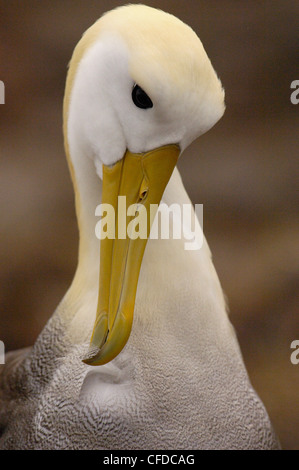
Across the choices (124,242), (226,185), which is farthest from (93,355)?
(226,185)

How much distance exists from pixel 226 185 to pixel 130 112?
117 centimetres

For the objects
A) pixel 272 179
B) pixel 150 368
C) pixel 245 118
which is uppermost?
pixel 245 118

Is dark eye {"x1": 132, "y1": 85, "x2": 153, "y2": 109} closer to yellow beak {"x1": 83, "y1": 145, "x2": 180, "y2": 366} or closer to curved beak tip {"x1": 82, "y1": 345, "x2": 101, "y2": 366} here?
yellow beak {"x1": 83, "y1": 145, "x2": 180, "y2": 366}

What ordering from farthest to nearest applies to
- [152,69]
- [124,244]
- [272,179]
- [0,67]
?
[272,179] < [0,67] < [124,244] < [152,69]

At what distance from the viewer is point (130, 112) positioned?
67cm

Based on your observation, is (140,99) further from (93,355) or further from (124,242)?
(93,355)

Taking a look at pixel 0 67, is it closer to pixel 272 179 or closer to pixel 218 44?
pixel 218 44

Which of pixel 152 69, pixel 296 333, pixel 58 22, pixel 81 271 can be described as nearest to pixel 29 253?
pixel 58 22

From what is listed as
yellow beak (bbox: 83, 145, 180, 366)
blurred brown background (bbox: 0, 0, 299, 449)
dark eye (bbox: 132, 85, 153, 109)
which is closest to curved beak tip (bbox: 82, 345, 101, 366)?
yellow beak (bbox: 83, 145, 180, 366)

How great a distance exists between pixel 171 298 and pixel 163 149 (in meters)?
0.25

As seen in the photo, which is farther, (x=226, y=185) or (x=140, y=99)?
(x=226, y=185)

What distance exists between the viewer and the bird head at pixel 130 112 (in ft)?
2.06

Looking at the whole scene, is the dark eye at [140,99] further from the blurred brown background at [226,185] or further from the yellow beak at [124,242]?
the blurred brown background at [226,185]

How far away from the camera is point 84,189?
81 centimetres
